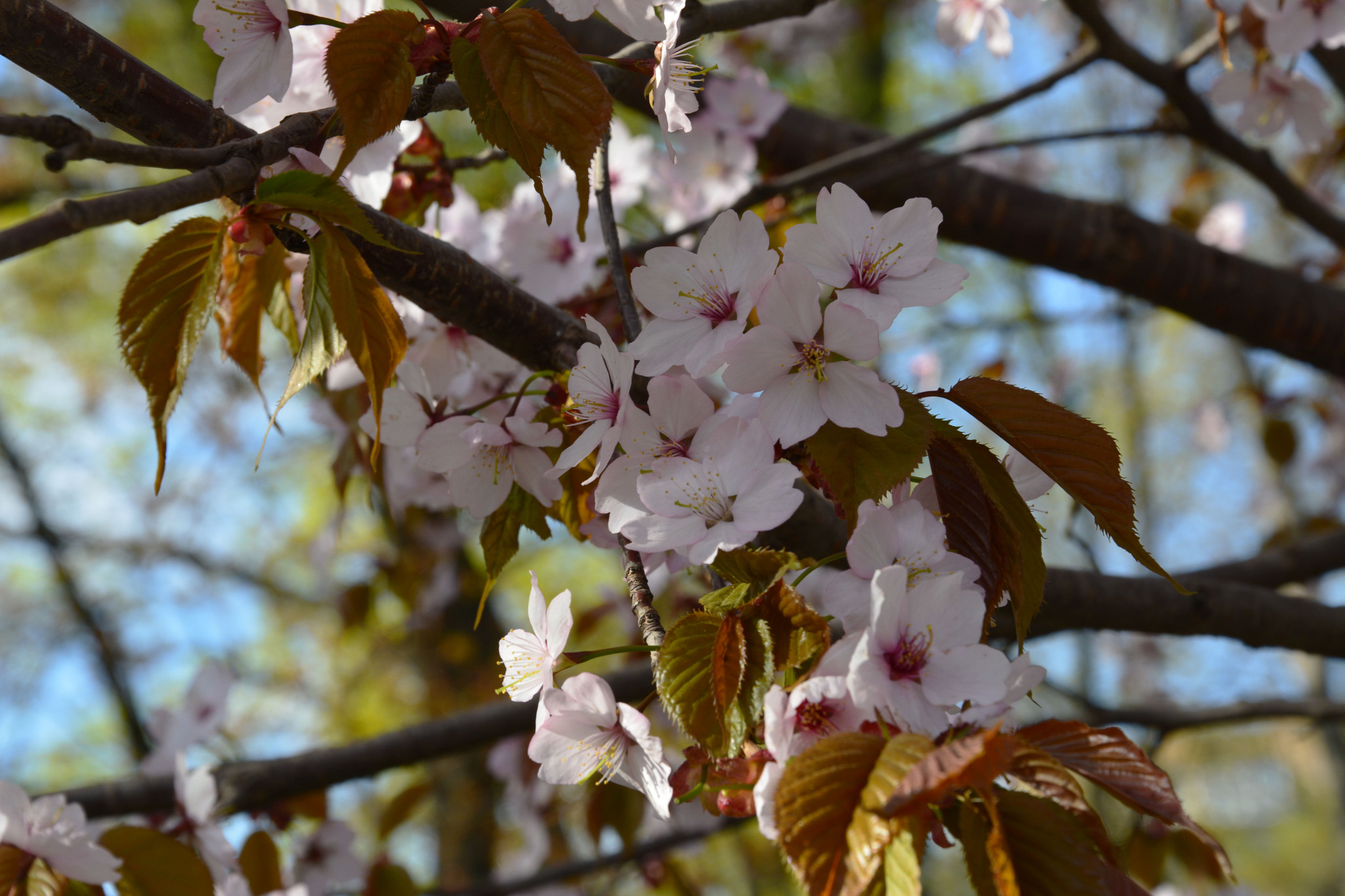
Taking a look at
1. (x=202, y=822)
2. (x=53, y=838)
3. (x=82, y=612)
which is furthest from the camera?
(x=82, y=612)

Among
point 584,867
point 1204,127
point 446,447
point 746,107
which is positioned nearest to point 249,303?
point 446,447

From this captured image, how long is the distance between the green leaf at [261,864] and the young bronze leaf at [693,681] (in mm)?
974

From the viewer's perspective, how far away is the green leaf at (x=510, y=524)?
34.7 inches

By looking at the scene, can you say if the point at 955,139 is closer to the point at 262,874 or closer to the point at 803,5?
the point at 803,5

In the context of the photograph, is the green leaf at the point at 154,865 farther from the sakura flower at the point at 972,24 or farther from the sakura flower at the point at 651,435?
the sakura flower at the point at 972,24

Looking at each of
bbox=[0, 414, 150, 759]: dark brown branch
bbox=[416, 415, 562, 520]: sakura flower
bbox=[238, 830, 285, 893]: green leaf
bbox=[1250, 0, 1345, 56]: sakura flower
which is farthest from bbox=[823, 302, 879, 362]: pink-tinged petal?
bbox=[0, 414, 150, 759]: dark brown branch

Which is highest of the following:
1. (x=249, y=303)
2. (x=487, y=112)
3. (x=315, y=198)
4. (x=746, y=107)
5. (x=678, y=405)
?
(x=746, y=107)

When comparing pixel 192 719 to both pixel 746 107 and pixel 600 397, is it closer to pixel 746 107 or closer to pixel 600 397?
pixel 600 397

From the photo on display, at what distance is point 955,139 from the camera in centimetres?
471

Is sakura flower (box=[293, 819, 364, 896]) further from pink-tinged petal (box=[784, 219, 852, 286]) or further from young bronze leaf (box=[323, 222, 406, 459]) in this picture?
pink-tinged petal (box=[784, 219, 852, 286])

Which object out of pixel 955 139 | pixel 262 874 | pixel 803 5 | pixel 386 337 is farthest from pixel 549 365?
pixel 955 139

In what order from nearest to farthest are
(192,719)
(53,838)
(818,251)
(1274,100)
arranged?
(818,251)
(53,838)
(192,719)
(1274,100)

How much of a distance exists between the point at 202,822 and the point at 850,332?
1078 mm

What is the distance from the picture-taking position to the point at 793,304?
0.64m
